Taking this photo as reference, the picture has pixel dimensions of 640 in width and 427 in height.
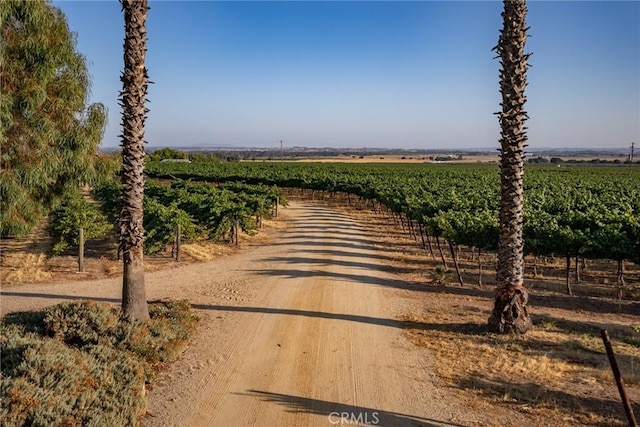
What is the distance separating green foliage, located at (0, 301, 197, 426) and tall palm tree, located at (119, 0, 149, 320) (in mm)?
622

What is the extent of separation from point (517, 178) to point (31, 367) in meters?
9.36

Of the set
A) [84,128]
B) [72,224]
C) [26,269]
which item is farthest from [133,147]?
[26,269]

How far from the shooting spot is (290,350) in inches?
363

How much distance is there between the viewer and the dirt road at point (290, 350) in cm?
694

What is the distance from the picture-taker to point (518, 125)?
1026cm

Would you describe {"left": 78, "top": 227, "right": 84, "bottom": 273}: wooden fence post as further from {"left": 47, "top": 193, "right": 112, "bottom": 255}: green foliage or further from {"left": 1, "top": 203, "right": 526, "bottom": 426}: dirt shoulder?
{"left": 1, "top": 203, "right": 526, "bottom": 426}: dirt shoulder

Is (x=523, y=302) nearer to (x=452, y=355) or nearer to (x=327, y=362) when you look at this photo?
(x=452, y=355)

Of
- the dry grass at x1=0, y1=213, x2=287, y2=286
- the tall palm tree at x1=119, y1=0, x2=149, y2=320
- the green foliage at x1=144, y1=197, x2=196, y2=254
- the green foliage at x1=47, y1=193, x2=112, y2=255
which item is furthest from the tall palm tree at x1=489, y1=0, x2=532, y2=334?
the green foliage at x1=47, y1=193, x2=112, y2=255

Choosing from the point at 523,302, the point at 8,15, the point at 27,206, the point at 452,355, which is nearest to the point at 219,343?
the point at 452,355

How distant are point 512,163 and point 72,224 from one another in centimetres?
1497

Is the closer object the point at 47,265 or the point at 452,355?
the point at 452,355

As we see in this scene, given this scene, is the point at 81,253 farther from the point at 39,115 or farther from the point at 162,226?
the point at 39,115

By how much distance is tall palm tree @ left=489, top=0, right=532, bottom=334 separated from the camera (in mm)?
10109

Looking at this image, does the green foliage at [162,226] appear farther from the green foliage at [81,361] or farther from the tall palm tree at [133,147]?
the tall palm tree at [133,147]
